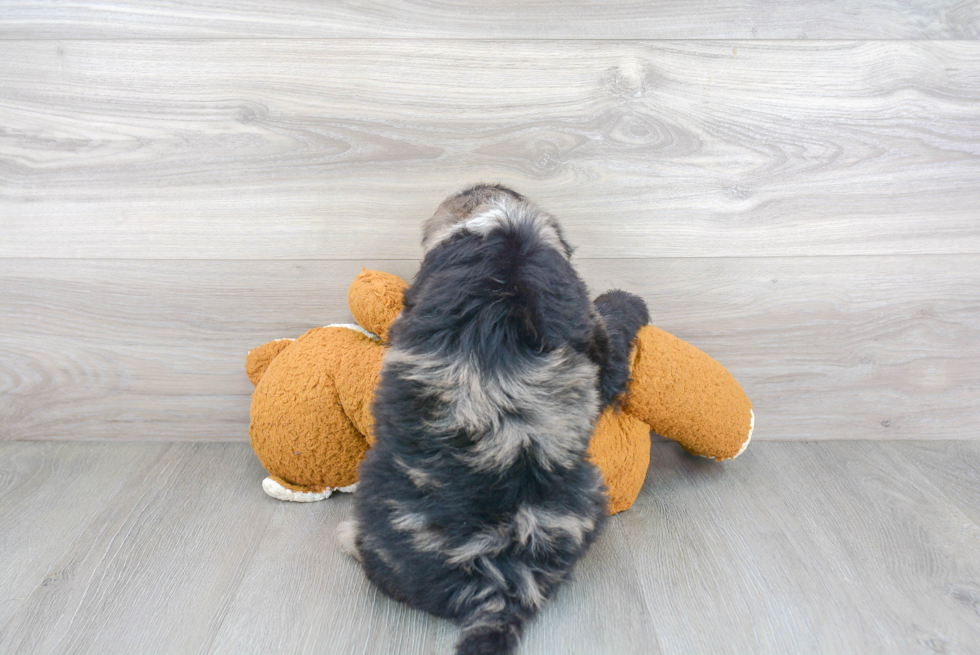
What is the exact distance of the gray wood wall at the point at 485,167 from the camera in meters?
1.08

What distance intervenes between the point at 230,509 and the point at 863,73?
1.30 metres

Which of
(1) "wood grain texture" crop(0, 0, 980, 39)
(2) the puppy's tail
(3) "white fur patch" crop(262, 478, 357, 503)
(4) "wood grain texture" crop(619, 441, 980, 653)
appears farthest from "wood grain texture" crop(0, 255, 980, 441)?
(2) the puppy's tail

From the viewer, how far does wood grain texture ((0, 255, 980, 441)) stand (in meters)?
1.16

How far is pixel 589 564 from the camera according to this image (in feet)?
2.97

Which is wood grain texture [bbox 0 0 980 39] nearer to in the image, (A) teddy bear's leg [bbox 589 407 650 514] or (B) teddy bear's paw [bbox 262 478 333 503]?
(A) teddy bear's leg [bbox 589 407 650 514]

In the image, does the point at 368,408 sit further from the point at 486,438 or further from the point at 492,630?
the point at 492,630

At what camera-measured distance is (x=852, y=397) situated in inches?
48.4

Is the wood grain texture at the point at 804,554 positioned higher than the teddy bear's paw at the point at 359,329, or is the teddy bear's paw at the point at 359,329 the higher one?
the teddy bear's paw at the point at 359,329

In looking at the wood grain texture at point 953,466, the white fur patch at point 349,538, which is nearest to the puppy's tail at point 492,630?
the white fur patch at point 349,538

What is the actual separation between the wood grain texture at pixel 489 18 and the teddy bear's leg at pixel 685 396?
0.53 metres

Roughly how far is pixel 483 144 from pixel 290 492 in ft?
2.22

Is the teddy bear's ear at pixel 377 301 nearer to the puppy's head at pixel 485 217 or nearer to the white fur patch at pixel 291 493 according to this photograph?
the puppy's head at pixel 485 217

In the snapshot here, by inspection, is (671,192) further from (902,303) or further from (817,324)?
(902,303)

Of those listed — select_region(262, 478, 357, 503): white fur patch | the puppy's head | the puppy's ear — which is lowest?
select_region(262, 478, 357, 503): white fur patch
